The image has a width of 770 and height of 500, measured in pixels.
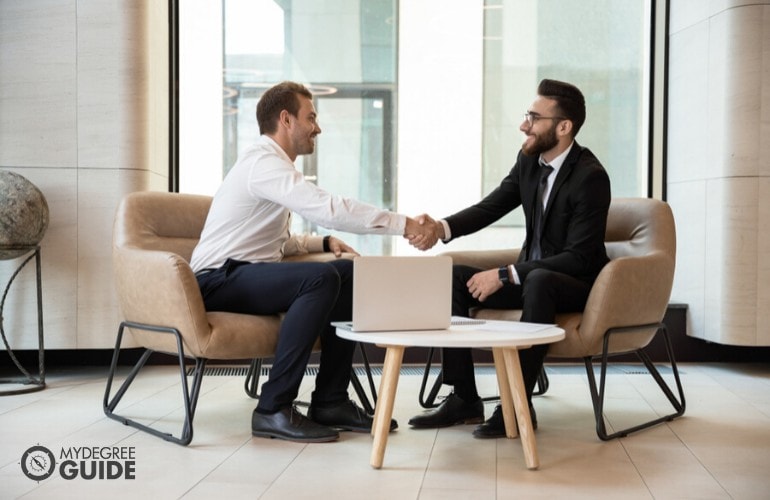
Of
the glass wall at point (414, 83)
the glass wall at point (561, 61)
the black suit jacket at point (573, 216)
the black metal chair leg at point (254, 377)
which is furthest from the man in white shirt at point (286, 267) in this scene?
the glass wall at point (561, 61)

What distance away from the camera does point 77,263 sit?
14.6 feet

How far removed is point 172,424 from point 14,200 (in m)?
1.37

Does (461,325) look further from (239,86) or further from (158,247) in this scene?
(239,86)

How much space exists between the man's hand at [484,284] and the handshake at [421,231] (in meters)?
0.28

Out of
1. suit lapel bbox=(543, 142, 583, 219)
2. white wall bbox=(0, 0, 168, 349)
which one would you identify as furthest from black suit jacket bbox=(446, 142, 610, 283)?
white wall bbox=(0, 0, 168, 349)

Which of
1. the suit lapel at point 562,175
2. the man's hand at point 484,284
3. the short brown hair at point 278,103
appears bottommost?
the man's hand at point 484,284

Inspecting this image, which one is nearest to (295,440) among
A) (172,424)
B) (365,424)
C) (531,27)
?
(365,424)

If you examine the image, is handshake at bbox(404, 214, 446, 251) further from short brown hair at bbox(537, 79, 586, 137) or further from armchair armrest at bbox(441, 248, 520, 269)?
short brown hair at bbox(537, 79, 586, 137)

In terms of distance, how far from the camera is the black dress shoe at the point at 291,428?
119 inches

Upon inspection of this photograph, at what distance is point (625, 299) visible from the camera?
10.4 ft

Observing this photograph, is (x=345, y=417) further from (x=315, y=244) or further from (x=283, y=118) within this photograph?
(x=283, y=118)

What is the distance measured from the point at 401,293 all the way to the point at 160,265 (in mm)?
855

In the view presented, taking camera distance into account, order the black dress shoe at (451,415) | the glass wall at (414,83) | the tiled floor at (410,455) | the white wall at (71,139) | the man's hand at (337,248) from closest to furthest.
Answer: the tiled floor at (410,455)
the black dress shoe at (451,415)
the man's hand at (337,248)
the white wall at (71,139)
the glass wall at (414,83)

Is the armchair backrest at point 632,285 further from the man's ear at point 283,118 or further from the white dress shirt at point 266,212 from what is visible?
the man's ear at point 283,118
